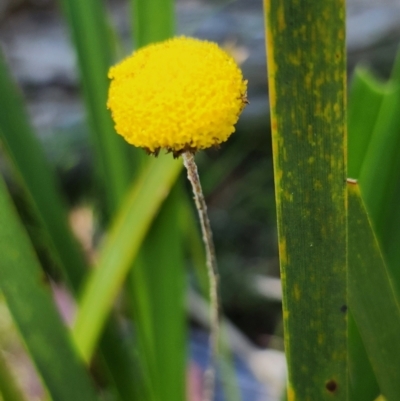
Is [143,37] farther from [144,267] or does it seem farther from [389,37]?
[389,37]

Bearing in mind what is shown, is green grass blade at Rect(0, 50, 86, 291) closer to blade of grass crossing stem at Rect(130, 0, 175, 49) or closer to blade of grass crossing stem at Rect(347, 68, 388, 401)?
blade of grass crossing stem at Rect(130, 0, 175, 49)

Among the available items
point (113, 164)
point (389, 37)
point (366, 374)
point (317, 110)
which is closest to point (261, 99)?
point (389, 37)

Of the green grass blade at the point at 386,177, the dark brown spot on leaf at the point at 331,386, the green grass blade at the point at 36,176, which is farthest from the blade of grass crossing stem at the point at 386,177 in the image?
the green grass blade at the point at 36,176

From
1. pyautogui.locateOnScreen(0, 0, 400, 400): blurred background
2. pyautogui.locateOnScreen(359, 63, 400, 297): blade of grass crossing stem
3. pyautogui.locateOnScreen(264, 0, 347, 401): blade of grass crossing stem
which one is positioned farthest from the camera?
pyautogui.locateOnScreen(0, 0, 400, 400): blurred background

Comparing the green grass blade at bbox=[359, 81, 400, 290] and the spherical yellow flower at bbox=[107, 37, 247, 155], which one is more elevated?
the spherical yellow flower at bbox=[107, 37, 247, 155]

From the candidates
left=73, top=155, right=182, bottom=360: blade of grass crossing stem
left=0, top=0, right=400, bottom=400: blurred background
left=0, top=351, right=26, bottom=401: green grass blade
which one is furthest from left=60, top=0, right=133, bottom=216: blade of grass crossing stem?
left=0, top=0, right=400, bottom=400: blurred background
